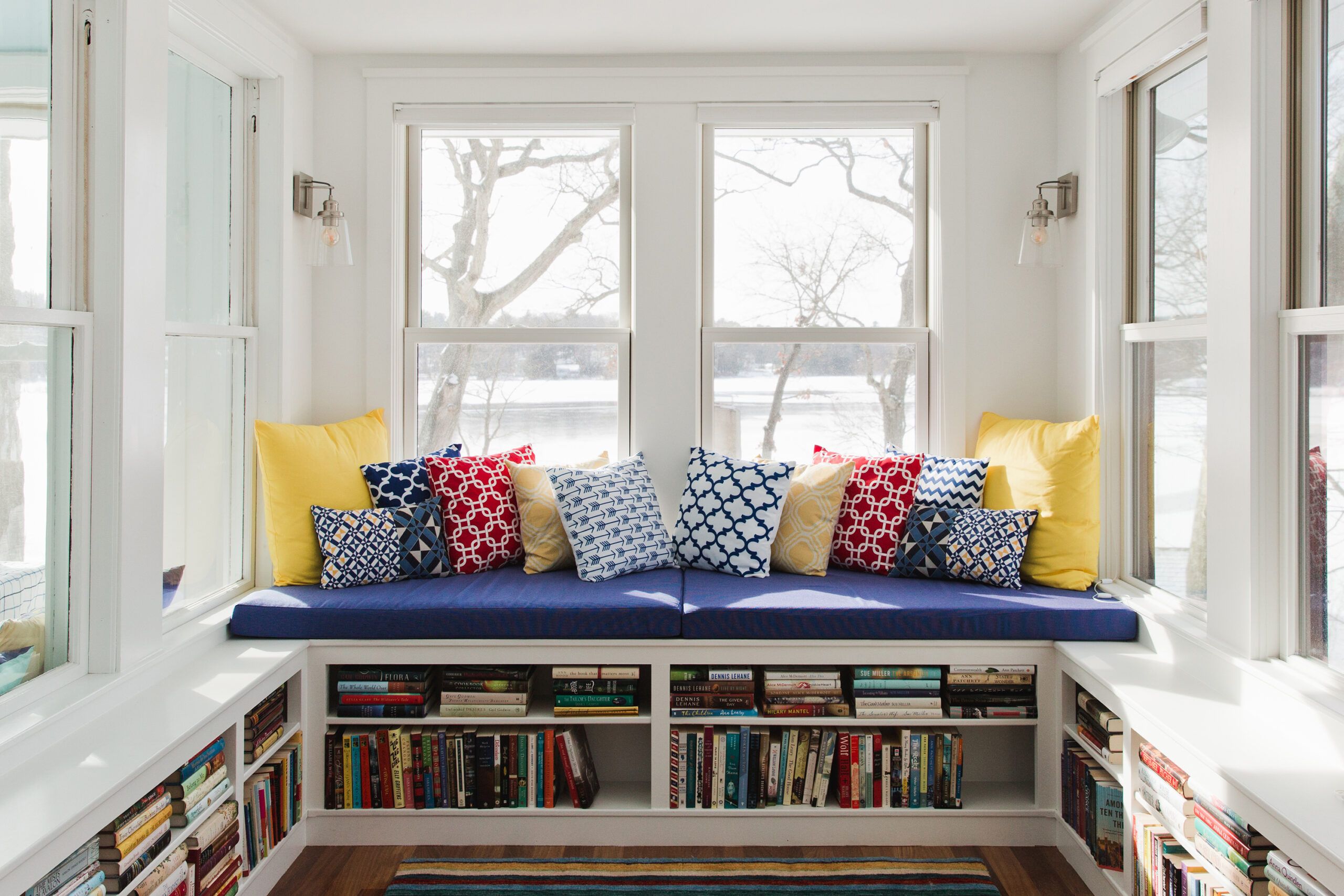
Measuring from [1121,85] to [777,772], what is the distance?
2424mm

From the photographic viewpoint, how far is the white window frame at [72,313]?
2.06m

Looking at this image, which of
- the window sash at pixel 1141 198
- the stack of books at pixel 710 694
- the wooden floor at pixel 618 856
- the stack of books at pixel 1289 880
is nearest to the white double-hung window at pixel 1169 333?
the window sash at pixel 1141 198

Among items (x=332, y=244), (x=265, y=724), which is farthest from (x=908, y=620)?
(x=332, y=244)

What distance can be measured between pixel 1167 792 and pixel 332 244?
2.99 m

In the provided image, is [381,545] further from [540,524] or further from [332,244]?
[332,244]

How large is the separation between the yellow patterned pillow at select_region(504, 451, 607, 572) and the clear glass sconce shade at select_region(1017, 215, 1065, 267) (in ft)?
5.69

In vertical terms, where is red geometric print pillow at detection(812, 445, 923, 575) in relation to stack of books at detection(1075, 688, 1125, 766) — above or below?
above

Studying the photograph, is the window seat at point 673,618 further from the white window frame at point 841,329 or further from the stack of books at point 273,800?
the white window frame at point 841,329

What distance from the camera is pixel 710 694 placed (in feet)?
8.84

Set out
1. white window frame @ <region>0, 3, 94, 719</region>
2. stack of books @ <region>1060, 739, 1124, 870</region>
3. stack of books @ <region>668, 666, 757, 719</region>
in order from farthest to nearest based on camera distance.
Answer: stack of books @ <region>668, 666, 757, 719</region> → stack of books @ <region>1060, 739, 1124, 870</region> → white window frame @ <region>0, 3, 94, 719</region>

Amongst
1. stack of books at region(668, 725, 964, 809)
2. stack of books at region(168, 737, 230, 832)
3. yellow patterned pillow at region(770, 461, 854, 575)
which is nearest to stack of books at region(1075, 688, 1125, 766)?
stack of books at region(668, 725, 964, 809)

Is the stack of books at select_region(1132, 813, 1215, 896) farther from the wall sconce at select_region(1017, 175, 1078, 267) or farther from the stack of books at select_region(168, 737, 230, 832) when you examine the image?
the stack of books at select_region(168, 737, 230, 832)

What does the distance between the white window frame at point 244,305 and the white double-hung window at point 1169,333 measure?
293 cm

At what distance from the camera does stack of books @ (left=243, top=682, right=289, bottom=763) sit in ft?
7.80
